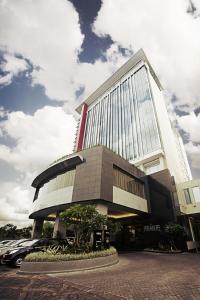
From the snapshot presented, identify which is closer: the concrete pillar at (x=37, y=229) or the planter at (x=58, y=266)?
the planter at (x=58, y=266)

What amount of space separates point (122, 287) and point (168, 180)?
22.5 metres

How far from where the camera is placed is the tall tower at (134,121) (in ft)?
121

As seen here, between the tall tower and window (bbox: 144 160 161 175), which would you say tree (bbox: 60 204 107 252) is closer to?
the tall tower

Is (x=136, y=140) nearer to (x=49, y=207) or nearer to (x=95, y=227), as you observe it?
(x=49, y=207)

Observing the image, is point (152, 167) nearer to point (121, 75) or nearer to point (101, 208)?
point (101, 208)

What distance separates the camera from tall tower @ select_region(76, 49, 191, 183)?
1458 inches

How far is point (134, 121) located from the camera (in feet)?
144

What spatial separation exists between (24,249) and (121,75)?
5991cm

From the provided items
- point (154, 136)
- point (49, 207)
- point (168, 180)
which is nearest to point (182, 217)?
point (168, 180)

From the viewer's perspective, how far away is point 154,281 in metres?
7.83

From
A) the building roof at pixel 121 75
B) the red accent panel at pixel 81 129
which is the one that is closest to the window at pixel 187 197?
the red accent panel at pixel 81 129

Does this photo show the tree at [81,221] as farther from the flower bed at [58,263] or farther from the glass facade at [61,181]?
the glass facade at [61,181]

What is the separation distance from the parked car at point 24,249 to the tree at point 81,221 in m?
2.12

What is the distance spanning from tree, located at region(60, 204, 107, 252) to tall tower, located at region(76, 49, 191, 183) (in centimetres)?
2328
